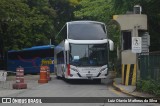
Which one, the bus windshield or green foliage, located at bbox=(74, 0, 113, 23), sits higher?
green foliage, located at bbox=(74, 0, 113, 23)

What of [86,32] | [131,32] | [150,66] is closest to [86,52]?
[86,32]

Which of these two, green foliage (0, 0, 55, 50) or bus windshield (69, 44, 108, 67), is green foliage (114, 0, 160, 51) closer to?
bus windshield (69, 44, 108, 67)

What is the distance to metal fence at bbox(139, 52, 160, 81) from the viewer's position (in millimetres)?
22266

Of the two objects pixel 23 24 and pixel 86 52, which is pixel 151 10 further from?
pixel 23 24

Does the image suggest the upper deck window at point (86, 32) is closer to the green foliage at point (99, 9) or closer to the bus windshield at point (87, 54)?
the bus windshield at point (87, 54)

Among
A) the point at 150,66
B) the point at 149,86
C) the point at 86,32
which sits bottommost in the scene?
the point at 149,86

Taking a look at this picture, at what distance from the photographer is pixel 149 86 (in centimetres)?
2136

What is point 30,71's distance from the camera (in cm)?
5597

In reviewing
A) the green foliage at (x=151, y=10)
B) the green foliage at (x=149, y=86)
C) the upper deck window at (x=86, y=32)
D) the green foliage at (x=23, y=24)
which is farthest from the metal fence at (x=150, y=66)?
the green foliage at (x=23, y=24)

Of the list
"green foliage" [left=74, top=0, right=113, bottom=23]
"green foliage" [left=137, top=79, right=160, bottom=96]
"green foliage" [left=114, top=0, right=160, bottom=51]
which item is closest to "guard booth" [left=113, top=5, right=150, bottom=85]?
"green foliage" [left=114, top=0, right=160, bottom=51]

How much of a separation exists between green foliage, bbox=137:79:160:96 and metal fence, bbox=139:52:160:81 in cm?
44

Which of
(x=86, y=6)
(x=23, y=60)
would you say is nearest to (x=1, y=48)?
(x=23, y=60)

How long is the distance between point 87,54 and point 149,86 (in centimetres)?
1037

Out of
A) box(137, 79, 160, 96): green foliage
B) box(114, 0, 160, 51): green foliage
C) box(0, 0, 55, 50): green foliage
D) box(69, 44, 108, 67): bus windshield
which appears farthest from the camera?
box(0, 0, 55, 50): green foliage
